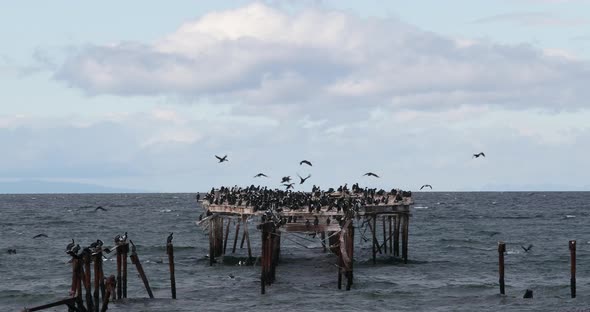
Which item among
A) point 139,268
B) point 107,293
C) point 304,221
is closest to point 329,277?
point 304,221

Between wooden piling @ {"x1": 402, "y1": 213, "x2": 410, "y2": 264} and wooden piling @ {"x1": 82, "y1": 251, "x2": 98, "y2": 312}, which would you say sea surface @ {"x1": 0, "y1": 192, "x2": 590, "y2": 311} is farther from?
wooden piling @ {"x1": 82, "y1": 251, "x2": 98, "y2": 312}

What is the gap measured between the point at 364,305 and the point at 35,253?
1340 inches

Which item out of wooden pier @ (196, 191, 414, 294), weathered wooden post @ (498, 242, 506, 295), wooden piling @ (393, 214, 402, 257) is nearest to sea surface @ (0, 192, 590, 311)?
weathered wooden post @ (498, 242, 506, 295)

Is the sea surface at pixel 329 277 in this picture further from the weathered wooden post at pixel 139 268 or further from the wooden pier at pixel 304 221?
the wooden pier at pixel 304 221

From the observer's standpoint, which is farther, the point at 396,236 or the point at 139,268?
the point at 396,236

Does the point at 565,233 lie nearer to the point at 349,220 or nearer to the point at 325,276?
the point at 325,276

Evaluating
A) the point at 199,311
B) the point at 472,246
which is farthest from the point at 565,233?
the point at 199,311

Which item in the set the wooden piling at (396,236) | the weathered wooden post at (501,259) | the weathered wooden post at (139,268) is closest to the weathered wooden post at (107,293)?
Answer: the weathered wooden post at (139,268)

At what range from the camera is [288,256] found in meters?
58.8

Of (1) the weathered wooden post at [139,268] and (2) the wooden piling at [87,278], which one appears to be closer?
(2) the wooden piling at [87,278]

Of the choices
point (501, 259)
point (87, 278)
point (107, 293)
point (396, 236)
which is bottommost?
point (107, 293)

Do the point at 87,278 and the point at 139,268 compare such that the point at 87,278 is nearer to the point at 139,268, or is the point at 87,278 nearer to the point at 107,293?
the point at 107,293

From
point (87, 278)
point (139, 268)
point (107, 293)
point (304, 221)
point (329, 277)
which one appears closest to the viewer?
point (87, 278)

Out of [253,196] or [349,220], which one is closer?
[349,220]
